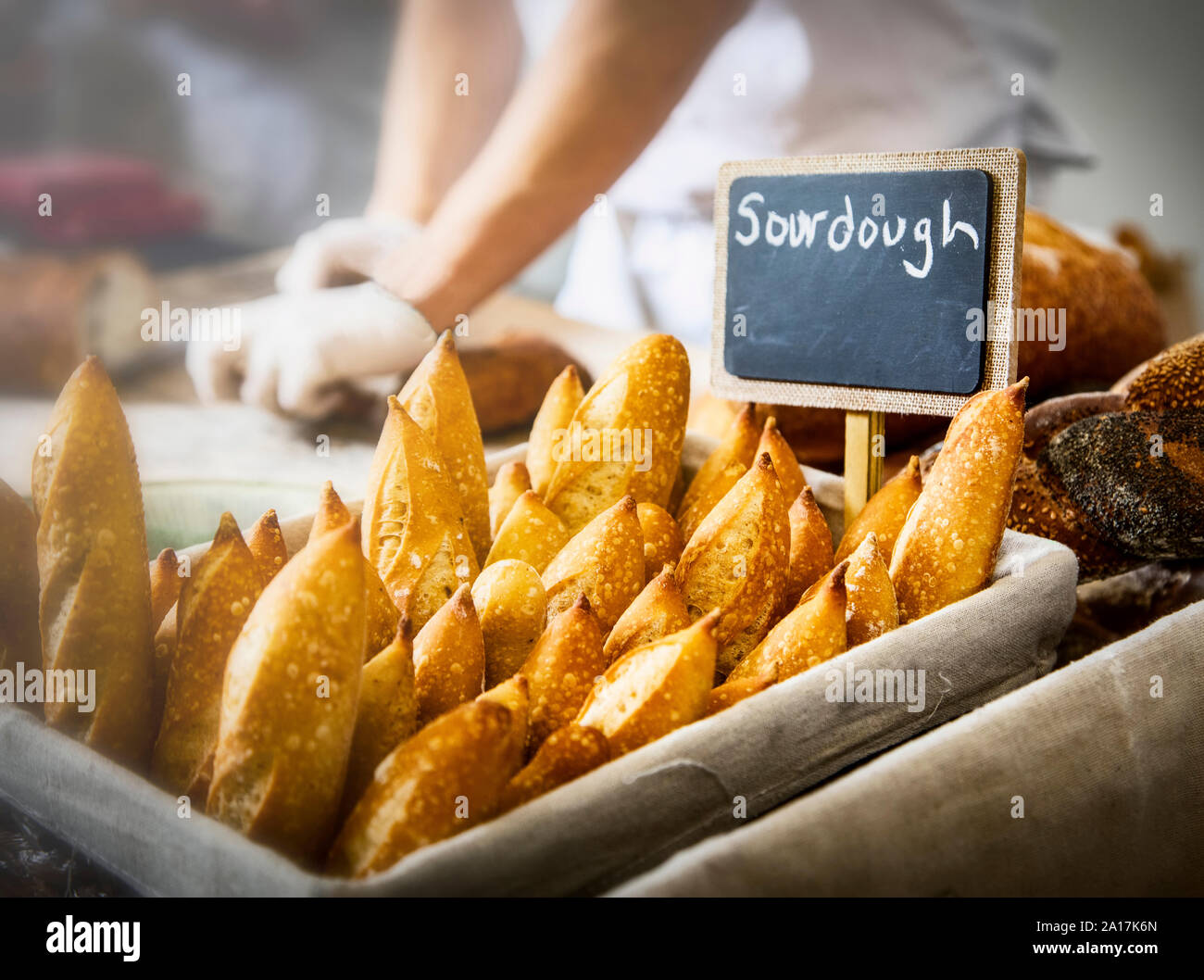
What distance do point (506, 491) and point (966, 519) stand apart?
0.54 m

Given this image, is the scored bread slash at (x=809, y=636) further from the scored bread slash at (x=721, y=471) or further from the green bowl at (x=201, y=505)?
the green bowl at (x=201, y=505)

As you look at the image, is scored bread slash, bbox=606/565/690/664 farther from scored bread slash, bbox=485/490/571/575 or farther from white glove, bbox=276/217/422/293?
white glove, bbox=276/217/422/293

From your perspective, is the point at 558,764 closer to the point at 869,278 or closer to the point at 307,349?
the point at 869,278

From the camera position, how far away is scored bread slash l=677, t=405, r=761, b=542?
121 centimetres

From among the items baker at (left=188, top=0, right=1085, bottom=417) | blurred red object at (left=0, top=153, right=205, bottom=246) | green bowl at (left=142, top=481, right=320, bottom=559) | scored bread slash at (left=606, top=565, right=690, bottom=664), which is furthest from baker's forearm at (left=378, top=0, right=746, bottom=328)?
scored bread slash at (left=606, top=565, right=690, bottom=664)

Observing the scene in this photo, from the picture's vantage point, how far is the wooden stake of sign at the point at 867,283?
3.76 feet

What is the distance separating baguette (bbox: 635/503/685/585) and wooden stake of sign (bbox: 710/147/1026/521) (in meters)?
0.30

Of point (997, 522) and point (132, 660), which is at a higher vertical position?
point (997, 522)

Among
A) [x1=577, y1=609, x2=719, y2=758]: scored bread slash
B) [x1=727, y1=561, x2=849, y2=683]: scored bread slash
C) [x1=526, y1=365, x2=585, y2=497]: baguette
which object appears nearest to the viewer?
[x1=577, y1=609, x2=719, y2=758]: scored bread slash

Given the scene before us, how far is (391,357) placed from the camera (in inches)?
72.7

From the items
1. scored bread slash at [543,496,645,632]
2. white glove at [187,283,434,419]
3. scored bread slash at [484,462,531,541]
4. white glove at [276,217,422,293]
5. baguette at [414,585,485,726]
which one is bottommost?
baguette at [414,585,485,726]

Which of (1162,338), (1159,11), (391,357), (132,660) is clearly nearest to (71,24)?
(391,357)
